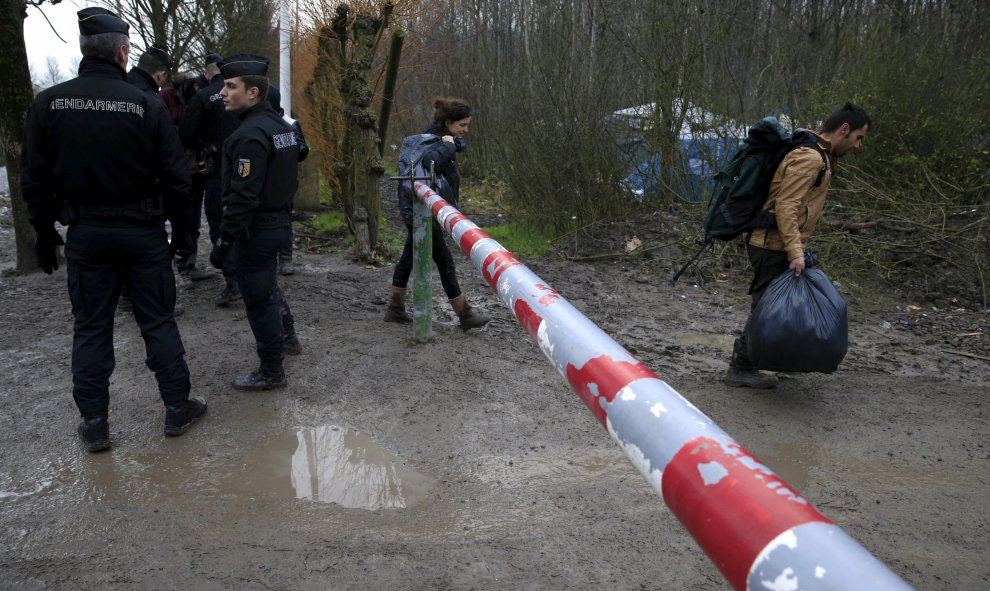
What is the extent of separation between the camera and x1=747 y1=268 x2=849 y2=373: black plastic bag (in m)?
4.13

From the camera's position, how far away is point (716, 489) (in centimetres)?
95

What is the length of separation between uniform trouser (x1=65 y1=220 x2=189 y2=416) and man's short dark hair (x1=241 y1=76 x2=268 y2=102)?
90cm

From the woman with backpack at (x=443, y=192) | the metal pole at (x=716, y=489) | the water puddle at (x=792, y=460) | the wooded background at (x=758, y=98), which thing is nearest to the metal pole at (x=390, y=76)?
the wooded background at (x=758, y=98)

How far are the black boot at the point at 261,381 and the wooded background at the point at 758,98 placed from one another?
4.49m

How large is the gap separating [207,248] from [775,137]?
20.0ft

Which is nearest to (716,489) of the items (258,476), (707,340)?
(258,476)

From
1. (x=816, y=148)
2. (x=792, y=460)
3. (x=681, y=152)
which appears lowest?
(x=792, y=460)

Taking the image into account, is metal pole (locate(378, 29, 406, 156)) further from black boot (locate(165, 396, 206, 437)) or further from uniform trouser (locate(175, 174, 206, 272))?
black boot (locate(165, 396, 206, 437))

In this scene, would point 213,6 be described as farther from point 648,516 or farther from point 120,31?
point 648,516

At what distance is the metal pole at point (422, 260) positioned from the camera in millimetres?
4766

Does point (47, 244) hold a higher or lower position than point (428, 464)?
higher

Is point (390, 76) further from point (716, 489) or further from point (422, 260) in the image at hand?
point (716, 489)

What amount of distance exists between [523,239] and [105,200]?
247 inches

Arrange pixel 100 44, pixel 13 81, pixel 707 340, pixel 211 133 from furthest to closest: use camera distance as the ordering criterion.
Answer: pixel 13 81, pixel 707 340, pixel 211 133, pixel 100 44
